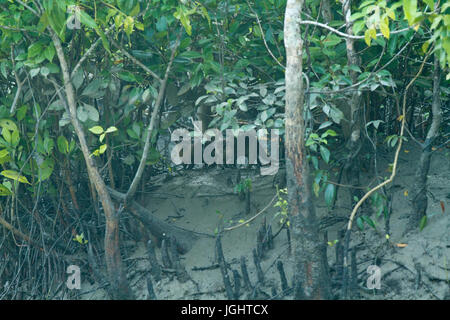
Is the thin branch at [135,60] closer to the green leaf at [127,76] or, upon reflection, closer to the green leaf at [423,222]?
the green leaf at [127,76]

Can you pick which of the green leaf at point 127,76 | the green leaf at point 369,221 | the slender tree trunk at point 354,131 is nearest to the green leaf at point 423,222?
the green leaf at point 369,221

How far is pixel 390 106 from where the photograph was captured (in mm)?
4715

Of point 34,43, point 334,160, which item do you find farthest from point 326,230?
point 34,43

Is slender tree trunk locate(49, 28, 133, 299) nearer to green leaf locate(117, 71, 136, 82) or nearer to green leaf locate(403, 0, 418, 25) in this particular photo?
green leaf locate(117, 71, 136, 82)

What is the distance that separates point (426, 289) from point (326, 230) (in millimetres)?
794

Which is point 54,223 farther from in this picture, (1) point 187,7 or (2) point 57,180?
(1) point 187,7

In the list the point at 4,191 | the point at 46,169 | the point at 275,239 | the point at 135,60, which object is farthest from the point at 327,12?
the point at 4,191

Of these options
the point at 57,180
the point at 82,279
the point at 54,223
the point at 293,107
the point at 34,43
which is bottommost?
the point at 82,279

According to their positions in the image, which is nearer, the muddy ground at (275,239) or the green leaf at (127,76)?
the muddy ground at (275,239)

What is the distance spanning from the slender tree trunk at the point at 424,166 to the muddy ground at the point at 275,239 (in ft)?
0.31

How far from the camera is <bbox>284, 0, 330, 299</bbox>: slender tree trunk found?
10.6 feet

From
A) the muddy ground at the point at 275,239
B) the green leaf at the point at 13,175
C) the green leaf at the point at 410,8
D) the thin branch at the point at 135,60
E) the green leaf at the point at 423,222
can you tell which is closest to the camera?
the green leaf at the point at 410,8

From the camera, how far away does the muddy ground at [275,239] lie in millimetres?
3523

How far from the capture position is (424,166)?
369 cm
